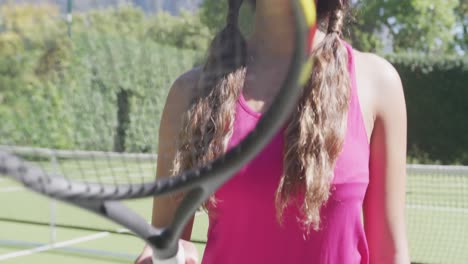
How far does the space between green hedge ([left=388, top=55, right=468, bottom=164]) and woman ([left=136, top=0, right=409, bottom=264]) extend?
1327 centimetres

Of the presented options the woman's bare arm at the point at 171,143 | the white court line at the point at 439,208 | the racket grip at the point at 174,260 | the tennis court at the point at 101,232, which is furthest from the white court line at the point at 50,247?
the racket grip at the point at 174,260

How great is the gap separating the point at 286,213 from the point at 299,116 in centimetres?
18

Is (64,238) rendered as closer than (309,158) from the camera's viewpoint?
No

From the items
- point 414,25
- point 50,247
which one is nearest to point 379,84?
point 50,247

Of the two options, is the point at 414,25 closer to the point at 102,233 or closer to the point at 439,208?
the point at 439,208

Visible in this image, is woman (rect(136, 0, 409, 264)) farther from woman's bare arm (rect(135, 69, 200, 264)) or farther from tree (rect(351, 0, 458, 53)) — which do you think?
tree (rect(351, 0, 458, 53))

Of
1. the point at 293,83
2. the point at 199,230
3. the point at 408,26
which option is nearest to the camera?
the point at 293,83

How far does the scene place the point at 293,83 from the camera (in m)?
1.05

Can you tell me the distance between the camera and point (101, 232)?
6945 mm

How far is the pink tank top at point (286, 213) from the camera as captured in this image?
1379 millimetres

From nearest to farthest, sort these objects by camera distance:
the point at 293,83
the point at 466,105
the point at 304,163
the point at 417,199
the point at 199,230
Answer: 1. the point at 293,83
2. the point at 304,163
3. the point at 199,230
4. the point at 417,199
5. the point at 466,105

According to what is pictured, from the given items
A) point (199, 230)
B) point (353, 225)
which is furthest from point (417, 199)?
point (353, 225)

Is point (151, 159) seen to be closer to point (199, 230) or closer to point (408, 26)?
point (199, 230)

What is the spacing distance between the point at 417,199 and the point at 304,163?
329 inches
